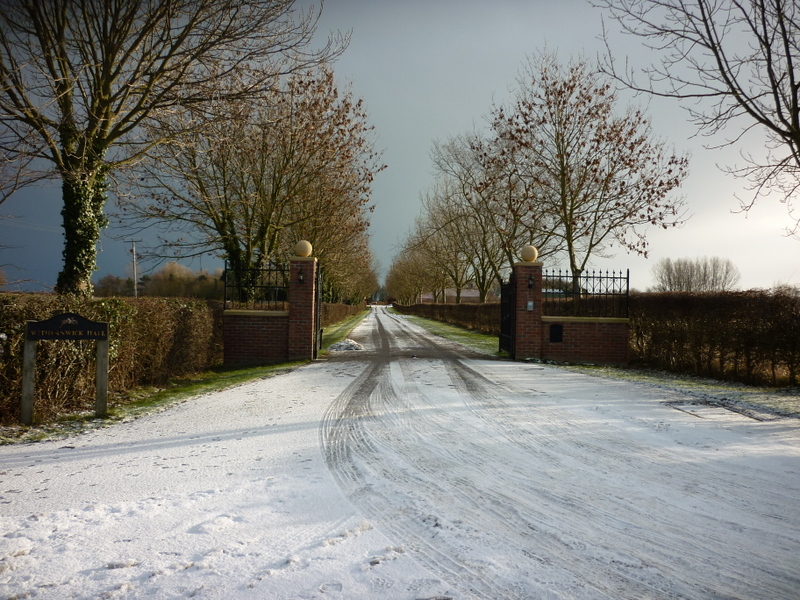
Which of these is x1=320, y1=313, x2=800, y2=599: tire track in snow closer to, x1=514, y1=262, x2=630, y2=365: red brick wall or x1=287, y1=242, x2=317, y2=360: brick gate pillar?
x1=287, y1=242, x2=317, y2=360: brick gate pillar

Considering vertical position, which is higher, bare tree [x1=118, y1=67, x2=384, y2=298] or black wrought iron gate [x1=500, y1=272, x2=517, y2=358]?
bare tree [x1=118, y1=67, x2=384, y2=298]

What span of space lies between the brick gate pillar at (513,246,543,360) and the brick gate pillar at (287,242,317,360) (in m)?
5.48

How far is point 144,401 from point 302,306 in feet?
16.7

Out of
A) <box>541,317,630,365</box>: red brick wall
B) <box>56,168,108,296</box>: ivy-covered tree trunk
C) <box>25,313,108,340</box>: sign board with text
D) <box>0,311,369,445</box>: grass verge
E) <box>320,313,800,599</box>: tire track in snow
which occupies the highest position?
<box>56,168,108,296</box>: ivy-covered tree trunk

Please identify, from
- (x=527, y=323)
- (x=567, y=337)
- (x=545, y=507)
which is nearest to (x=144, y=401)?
(x=545, y=507)

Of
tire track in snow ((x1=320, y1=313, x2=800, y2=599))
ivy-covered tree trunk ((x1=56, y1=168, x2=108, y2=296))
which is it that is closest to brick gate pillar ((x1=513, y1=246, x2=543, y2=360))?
tire track in snow ((x1=320, y1=313, x2=800, y2=599))

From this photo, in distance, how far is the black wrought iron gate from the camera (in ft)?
41.1

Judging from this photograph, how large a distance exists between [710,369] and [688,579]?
32.0 feet

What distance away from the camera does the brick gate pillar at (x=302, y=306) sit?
11.4 meters

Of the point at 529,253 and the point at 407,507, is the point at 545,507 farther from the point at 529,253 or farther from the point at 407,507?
the point at 529,253

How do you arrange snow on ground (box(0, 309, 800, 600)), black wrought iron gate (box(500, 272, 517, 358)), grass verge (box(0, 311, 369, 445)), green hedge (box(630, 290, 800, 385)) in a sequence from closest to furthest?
snow on ground (box(0, 309, 800, 600)) → grass verge (box(0, 311, 369, 445)) → green hedge (box(630, 290, 800, 385)) → black wrought iron gate (box(500, 272, 517, 358))

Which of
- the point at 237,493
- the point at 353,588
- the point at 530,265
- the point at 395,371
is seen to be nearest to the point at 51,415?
the point at 237,493

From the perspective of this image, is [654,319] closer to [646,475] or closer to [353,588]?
[646,475]

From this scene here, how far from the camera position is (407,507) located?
3121mm
